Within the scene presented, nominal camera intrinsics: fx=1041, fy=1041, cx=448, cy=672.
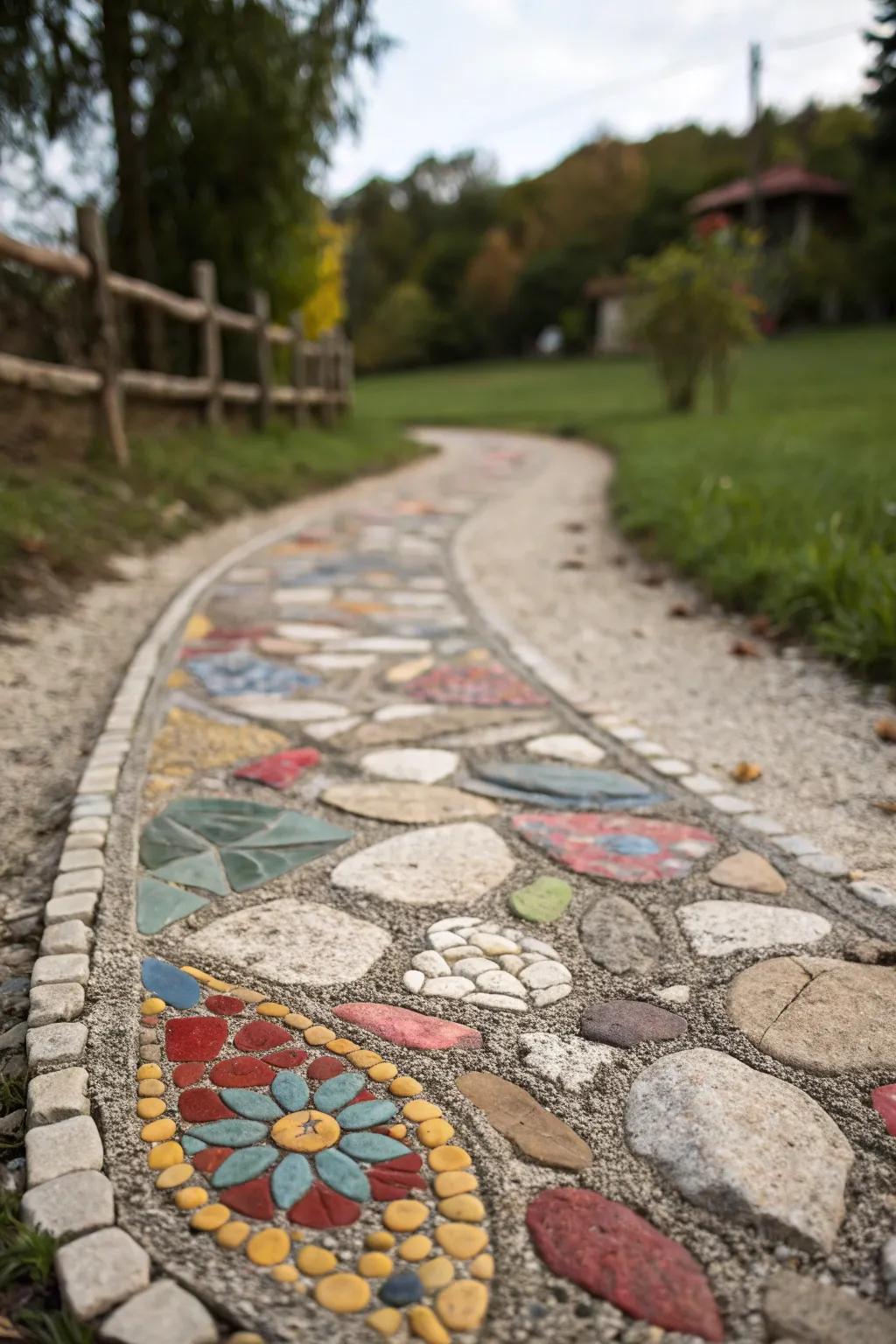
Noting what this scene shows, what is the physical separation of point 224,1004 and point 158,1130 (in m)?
0.30

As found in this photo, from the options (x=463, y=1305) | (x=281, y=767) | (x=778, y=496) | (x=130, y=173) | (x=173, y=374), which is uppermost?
(x=130, y=173)

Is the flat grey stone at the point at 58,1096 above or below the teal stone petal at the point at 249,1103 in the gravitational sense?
above

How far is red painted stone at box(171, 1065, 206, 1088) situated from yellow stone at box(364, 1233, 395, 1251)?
377 millimetres

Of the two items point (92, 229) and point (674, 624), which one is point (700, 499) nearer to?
point (674, 624)

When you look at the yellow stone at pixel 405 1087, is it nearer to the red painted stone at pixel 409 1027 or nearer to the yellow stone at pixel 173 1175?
the red painted stone at pixel 409 1027

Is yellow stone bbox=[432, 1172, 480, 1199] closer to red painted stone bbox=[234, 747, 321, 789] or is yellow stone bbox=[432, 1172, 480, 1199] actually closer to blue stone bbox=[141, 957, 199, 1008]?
blue stone bbox=[141, 957, 199, 1008]

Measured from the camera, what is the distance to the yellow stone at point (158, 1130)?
135 cm

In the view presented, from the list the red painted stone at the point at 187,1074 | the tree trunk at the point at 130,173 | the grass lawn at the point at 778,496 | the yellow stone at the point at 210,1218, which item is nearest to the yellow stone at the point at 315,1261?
the yellow stone at the point at 210,1218

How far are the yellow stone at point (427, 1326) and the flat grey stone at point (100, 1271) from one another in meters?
0.29

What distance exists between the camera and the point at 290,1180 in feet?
4.24

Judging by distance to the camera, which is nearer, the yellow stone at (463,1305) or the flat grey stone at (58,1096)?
the yellow stone at (463,1305)

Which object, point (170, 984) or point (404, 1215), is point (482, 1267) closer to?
point (404, 1215)

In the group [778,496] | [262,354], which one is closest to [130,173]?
[262,354]

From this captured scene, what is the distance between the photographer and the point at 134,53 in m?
8.63
